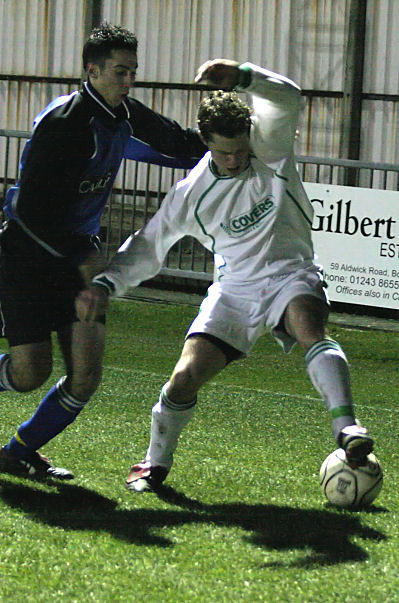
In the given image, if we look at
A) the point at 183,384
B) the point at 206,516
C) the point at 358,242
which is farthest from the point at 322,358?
the point at 358,242

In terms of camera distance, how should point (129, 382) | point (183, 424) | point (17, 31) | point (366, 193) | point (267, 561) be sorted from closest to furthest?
1. point (267, 561)
2. point (183, 424)
3. point (129, 382)
4. point (366, 193)
5. point (17, 31)

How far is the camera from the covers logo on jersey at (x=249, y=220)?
4.88m

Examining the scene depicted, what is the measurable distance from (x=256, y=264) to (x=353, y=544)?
133cm

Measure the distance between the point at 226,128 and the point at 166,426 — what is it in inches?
53.8

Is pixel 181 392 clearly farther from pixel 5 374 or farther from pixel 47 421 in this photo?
pixel 5 374

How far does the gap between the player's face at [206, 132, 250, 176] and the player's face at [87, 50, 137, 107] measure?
507 millimetres

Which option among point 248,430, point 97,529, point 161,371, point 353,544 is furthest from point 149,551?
point 161,371

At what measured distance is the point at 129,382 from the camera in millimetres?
7965

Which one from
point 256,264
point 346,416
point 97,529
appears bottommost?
point 97,529

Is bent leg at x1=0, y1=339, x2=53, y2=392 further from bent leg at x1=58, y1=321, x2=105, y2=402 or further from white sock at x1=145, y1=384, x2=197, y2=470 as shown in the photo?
white sock at x1=145, y1=384, x2=197, y2=470

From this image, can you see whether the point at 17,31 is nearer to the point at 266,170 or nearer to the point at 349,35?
the point at 349,35

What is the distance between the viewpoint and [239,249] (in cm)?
500

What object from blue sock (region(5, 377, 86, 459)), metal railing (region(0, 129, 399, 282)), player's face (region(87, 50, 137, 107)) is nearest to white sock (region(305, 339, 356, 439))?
blue sock (region(5, 377, 86, 459))

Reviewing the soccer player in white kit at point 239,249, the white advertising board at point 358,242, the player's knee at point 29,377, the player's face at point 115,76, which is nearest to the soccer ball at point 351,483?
the soccer player in white kit at point 239,249
